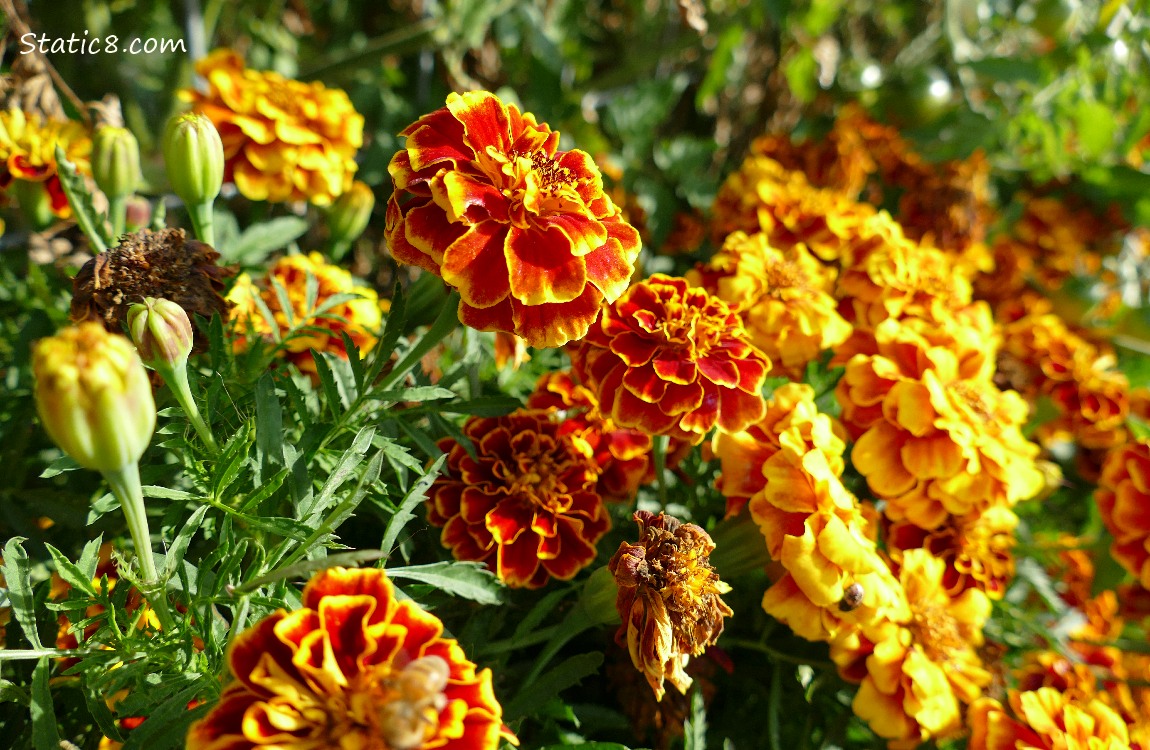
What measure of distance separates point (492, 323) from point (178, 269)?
28cm

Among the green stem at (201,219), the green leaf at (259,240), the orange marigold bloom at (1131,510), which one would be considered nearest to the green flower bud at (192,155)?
the green stem at (201,219)

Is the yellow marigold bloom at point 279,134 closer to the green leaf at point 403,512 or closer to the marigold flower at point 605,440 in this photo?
the marigold flower at point 605,440

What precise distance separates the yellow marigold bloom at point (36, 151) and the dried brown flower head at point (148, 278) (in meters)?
0.26

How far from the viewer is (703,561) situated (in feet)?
2.06

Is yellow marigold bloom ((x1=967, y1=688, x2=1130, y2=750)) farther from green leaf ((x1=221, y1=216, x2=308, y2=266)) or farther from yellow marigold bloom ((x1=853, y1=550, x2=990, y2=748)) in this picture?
green leaf ((x1=221, y1=216, x2=308, y2=266))

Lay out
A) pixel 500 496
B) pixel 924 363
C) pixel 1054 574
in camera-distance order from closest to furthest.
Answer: pixel 500 496, pixel 924 363, pixel 1054 574

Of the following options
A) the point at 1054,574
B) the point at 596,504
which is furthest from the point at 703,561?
the point at 1054,574

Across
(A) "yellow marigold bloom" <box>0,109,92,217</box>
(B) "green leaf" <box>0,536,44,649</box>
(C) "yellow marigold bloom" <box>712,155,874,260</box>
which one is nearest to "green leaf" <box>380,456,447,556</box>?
(B) "green leaf" <box>0,536,44,649</box>

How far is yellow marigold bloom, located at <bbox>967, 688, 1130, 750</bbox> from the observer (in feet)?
2.57

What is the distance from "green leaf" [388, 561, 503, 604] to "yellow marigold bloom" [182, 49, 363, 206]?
51 centimetres

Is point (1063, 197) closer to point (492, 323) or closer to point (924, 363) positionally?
point (924, 363)

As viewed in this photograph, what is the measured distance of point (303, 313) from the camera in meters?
0.84

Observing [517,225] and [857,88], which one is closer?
[517,225]

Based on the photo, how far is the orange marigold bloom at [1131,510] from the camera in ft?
3.32
